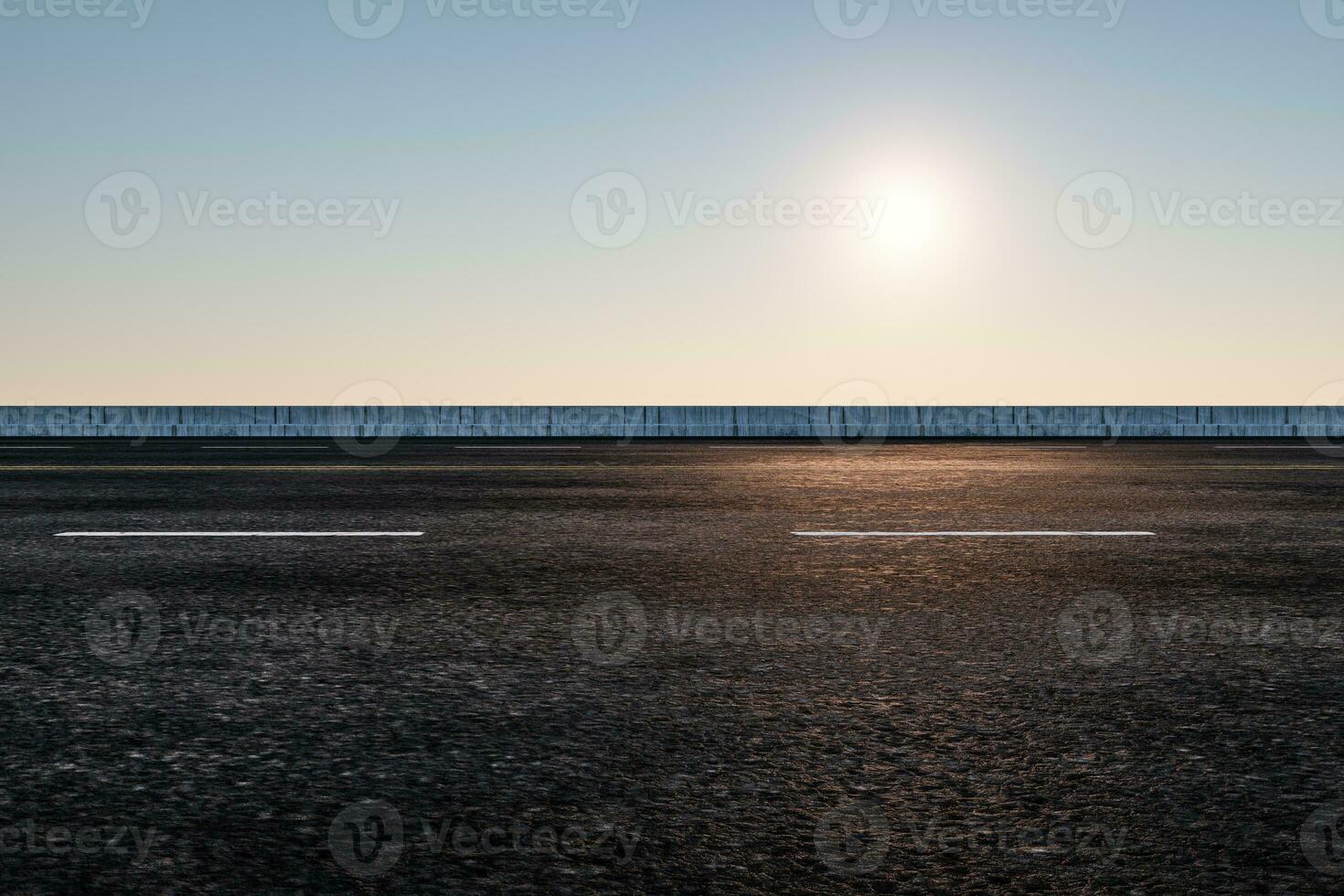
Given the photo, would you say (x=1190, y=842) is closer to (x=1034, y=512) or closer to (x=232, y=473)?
(x=1034, y=512)

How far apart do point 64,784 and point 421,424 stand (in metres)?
21.6

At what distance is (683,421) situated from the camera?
24469 mm

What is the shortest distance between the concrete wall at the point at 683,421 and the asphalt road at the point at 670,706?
1544 centimetres

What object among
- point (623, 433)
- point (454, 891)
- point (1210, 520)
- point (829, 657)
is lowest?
point (454, 891)

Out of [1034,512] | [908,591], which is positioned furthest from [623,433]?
[908,591]

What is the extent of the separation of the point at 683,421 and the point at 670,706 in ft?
67.1

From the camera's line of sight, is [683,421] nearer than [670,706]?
No

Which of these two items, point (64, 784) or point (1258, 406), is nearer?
point (64, 784)

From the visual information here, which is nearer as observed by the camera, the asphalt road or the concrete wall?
the asphalt road

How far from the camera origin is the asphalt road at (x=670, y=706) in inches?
110

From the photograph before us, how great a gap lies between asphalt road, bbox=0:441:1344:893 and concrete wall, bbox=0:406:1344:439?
1544 cm

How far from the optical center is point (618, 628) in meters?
5.26

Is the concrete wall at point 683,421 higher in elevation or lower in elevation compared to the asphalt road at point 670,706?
higher

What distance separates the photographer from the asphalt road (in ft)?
9.21
